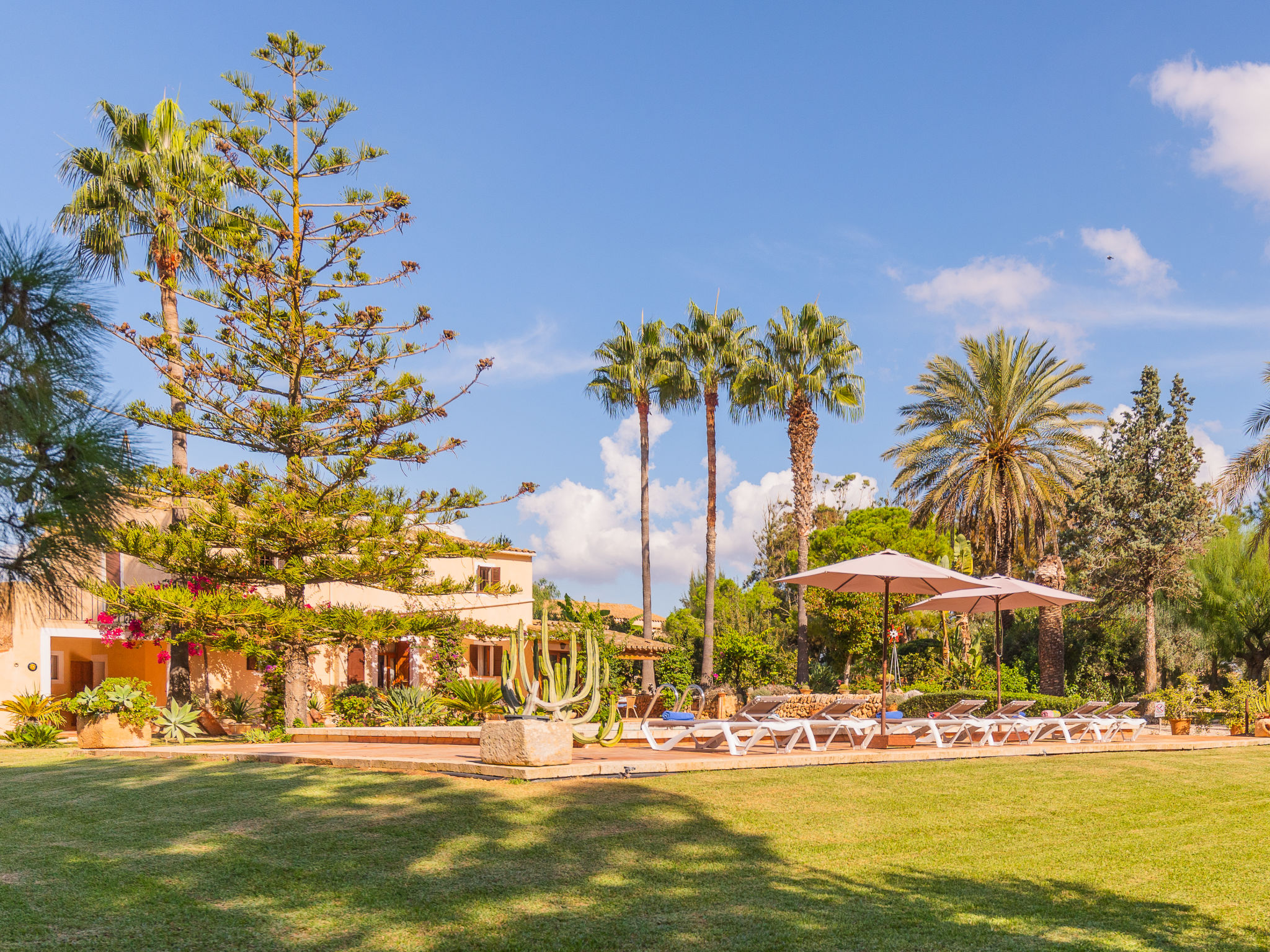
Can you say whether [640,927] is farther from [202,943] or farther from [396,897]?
[202,943]

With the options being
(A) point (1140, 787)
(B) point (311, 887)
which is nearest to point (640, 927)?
(B) point (311, 887)

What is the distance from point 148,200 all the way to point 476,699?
12.2 m

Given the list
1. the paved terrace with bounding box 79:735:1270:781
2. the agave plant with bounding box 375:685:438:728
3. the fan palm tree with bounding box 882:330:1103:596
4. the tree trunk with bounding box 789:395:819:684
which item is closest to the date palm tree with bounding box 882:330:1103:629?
the fan palm tree with bounding box 882:330:1103:596

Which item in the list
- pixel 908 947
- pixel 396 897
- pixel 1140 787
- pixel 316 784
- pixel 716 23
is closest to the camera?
pixel 908 947

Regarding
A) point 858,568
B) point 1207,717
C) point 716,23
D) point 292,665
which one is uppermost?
point 716,23

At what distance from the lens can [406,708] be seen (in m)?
17.9

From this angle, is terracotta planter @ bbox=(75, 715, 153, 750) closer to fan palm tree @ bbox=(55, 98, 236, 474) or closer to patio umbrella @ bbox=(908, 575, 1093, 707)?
fan palm tree @ bbox=(55, 98, 236, 474)

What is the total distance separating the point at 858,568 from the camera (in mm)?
12984

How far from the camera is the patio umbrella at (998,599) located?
16203 mm

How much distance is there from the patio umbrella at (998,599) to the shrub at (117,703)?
12.3 m

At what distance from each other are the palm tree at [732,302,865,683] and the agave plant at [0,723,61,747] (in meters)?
20.9

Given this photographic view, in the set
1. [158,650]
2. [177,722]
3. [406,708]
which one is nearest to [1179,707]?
[406,708]

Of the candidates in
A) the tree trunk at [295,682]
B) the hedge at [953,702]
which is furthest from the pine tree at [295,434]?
the hedge at [953,702]

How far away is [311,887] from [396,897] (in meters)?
0.54
